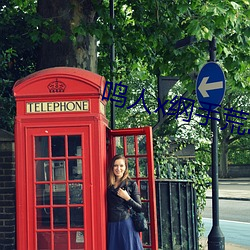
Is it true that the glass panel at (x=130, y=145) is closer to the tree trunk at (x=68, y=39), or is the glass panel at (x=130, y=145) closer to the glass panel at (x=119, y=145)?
the glass panel at (x=119, y=145)

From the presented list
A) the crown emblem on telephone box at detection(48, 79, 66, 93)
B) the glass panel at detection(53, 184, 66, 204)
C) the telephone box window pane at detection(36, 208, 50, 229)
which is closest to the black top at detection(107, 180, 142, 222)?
the glass panel at detection(53, 184, 66, 204)

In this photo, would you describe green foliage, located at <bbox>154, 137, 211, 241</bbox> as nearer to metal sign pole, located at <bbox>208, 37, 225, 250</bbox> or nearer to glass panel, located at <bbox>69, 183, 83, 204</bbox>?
metal sign pole, located at <bbox>208, 37, 225, 250</bbox>

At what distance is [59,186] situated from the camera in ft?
19.6

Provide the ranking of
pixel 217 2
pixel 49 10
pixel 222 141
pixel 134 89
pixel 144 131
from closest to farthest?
pixel 144 131, pixel 217 2, pixel 49 10, pixel 134 89, pixel 222 141

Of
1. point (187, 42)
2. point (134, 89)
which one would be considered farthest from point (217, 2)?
point (134, 89)

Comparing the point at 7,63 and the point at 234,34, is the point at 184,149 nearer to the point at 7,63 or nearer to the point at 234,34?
the point at 234,34

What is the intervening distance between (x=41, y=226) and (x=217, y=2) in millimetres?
3609

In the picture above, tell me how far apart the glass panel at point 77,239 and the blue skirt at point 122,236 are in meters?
0.34

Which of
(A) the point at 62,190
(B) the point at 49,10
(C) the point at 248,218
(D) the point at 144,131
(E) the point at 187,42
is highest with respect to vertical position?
(B) the point at 49,10

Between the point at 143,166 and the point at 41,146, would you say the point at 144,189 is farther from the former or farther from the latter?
the point at 41,146

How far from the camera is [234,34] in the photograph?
27.1 feet

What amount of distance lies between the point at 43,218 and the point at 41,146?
778mm

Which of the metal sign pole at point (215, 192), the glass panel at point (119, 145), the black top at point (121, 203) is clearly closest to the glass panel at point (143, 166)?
the glass panel at point (119, 145)

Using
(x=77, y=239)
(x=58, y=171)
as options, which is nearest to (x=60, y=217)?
(x=77, y=239)
